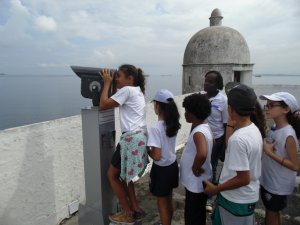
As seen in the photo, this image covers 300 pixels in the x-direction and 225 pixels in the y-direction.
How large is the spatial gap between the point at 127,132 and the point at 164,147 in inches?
16.6

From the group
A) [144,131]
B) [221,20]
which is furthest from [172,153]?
[221,20]

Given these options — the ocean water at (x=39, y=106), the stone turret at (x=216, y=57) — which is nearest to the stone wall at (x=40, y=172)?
the ocean water at (x=39, y=106)

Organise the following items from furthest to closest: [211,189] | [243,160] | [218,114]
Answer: [218,114]
[211,189]
[243,160]

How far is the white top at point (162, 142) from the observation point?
2.84 m

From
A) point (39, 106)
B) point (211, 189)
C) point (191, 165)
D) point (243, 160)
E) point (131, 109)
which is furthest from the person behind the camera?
point (39, 106)

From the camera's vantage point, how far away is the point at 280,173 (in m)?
2.64

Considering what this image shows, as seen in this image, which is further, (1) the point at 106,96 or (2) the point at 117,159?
(2) the point at 117,159

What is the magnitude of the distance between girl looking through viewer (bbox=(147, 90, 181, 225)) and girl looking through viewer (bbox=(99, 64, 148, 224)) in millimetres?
174

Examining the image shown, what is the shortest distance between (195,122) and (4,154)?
2.01 m

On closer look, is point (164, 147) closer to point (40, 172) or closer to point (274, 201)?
point (274, 201)

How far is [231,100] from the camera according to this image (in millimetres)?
2242

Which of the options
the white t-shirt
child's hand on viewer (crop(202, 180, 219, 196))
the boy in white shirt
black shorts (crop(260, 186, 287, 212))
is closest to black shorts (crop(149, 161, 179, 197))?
child's hand on viewer (crop(202, 180, 219, 196))

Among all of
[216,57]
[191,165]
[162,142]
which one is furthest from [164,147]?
[216,57]

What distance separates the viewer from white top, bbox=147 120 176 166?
9.33 ft
